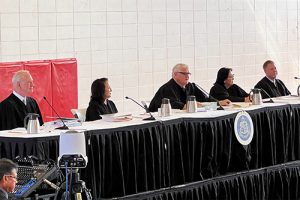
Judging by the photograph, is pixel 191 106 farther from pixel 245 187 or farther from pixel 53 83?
pixel 53 83

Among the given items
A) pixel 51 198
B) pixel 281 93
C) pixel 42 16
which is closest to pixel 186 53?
pixel 281 93

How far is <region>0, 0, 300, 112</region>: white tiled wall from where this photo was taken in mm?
13086

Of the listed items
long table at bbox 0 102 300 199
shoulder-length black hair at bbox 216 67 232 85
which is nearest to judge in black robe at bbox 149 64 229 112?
shoulder-length black hair at bbox 216 67 232 85

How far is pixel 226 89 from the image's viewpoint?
1346 cm

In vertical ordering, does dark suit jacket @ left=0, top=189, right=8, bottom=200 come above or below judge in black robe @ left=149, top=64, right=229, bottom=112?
below

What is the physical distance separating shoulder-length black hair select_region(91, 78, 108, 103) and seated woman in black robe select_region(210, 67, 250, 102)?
2.11 metres

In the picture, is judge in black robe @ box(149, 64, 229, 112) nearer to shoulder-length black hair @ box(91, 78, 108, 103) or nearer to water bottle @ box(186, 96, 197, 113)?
shoulder-length black hair @ box(91, 78, 108, 103)

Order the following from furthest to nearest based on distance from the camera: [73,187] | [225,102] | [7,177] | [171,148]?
1. [225,102]
2. [171,148]
3. [73,187]
4. [7,177]

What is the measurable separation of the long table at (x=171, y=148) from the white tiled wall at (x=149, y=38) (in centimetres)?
297

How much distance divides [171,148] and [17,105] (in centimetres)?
188

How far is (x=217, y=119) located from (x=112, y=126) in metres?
1.43

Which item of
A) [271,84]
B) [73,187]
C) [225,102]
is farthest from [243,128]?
[73,187]

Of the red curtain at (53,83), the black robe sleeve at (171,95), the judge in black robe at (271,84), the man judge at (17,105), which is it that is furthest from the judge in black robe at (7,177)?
the judge in black robe at (271,84)

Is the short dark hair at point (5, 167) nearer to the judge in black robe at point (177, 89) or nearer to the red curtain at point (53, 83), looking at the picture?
the judge in black robe at point (177, 89)
